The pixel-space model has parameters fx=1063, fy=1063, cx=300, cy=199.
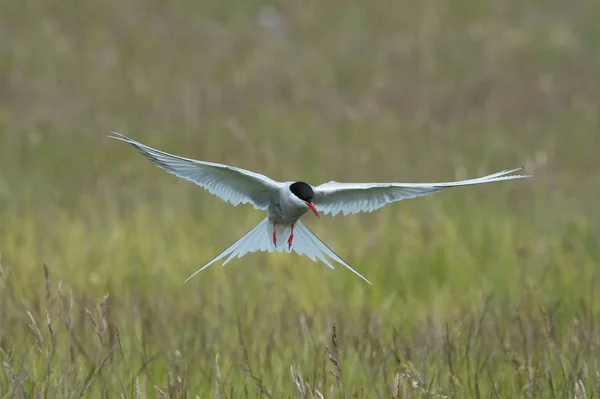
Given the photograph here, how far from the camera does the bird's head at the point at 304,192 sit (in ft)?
8.52

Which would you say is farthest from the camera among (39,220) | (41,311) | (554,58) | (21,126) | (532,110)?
(554,58)

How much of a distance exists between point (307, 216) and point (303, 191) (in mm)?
4033

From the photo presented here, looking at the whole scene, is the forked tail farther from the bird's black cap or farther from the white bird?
the bird's black cap

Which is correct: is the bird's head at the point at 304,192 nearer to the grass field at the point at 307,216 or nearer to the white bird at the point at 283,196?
the white bird at the point at 283,196

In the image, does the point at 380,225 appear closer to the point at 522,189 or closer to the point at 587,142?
the point at 522,189

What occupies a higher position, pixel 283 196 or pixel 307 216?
pixel 307 216

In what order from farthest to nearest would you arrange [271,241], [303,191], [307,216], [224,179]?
[307,216] < [271,241] < [224,179] < [303,191]

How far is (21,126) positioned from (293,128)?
2.31 m

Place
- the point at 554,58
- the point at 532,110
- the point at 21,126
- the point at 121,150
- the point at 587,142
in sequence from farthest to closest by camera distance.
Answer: the point at 554,58, the point at 532,110, the point at 587,142, the point at 21,126, the point at 121,150

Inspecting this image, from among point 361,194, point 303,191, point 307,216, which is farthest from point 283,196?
point 307,216

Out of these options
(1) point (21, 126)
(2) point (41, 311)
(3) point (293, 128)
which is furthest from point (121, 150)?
(2) point (41, 311)

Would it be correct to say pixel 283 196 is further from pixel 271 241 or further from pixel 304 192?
pixel 271 241

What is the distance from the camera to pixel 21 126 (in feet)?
28.7

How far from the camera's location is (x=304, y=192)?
2602mm
